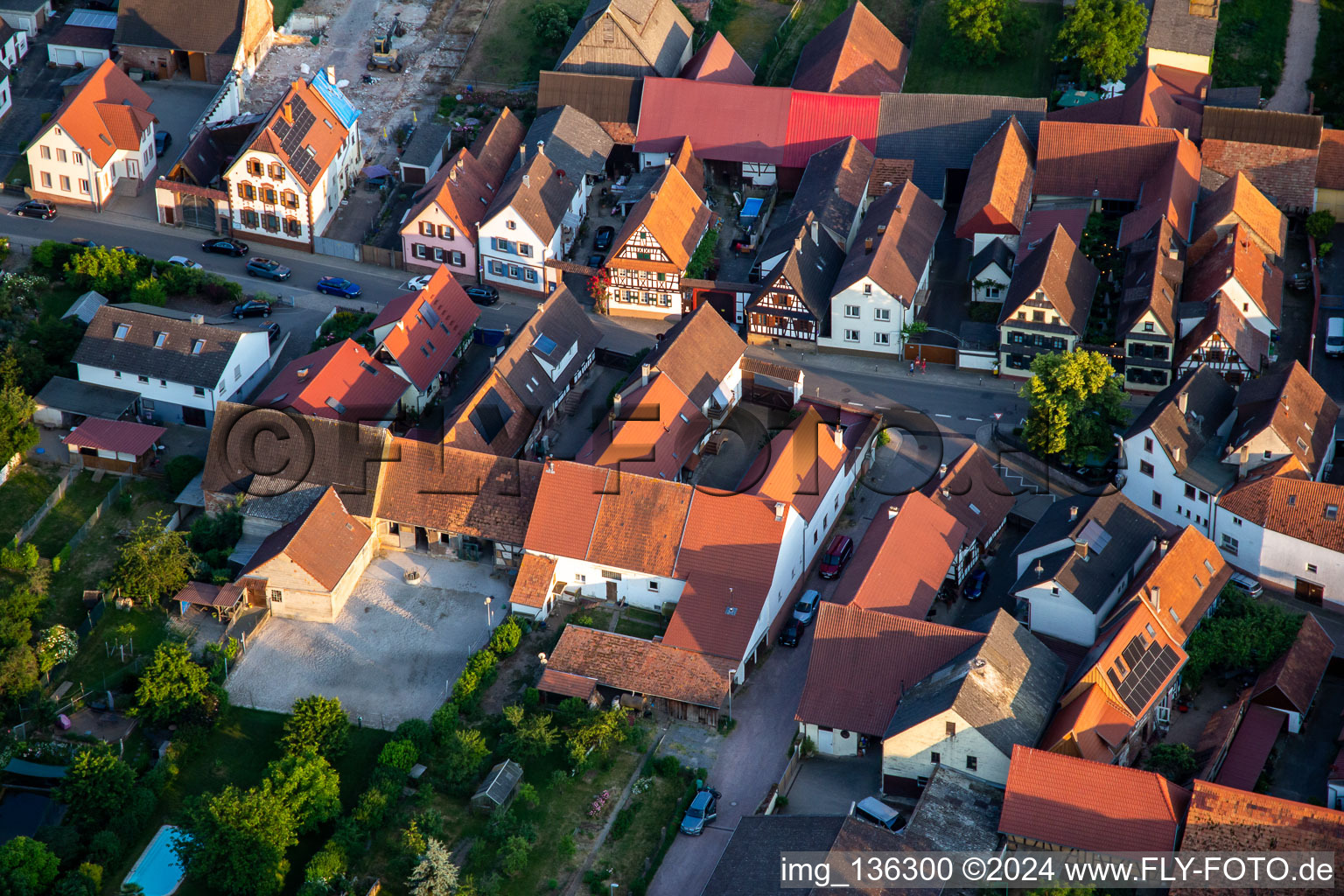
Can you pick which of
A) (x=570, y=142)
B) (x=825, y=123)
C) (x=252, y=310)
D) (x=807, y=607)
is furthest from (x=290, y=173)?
(x=807, y=607)

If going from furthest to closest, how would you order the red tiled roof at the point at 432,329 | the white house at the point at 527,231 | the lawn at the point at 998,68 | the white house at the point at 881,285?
1. the lawn at the point at 998,68
2. the white house at the point at 527,231
3. the white house at the point at 881,285
4. the red tiled roof at the point at 432,329

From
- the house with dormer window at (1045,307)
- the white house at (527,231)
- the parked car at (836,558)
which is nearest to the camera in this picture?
the parked car at (836,558)

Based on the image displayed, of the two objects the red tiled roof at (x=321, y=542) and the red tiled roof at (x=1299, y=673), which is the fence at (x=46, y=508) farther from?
the red tiled roof at (x=1299, y=673)

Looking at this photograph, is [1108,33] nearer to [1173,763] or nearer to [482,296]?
[482,296]

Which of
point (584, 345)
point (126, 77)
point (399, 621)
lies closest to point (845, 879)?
point (399, 621)

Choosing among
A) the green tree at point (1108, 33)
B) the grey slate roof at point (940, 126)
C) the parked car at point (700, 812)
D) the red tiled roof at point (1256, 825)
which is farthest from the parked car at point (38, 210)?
the red tiled roof at point (1256, 825)

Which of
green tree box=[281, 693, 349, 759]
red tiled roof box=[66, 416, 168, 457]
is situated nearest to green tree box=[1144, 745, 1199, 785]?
green tree box=[281, 693, 349, 759]

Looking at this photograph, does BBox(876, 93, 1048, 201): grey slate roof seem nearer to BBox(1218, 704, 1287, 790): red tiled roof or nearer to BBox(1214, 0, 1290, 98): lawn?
BBox(1214, 0, 1290, 98): lawn

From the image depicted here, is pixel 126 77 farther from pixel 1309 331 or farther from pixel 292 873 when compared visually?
pixel 1309 331
